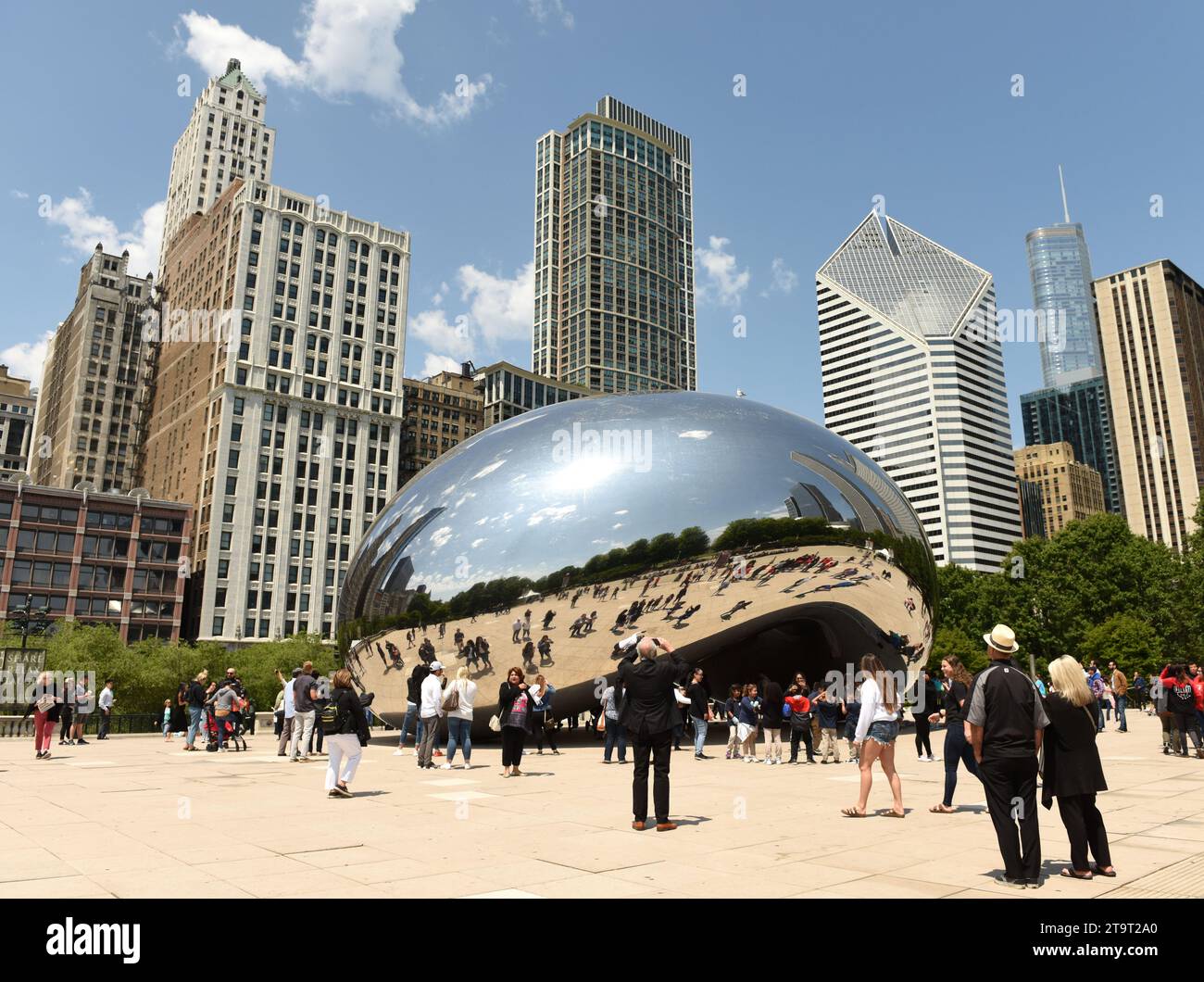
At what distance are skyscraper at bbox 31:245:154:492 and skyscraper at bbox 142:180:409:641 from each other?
55.6 ft

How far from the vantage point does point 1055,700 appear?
621 centimetres

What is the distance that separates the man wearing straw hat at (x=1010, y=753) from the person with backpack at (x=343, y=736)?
6.81 meters

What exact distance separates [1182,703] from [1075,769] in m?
11.3

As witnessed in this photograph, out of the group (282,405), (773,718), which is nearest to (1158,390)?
(282,405)

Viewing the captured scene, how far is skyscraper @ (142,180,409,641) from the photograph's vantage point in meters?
91.5

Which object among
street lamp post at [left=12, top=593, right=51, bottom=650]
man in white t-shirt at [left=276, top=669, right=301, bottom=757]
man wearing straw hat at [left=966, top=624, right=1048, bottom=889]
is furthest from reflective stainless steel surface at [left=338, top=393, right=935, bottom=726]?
street lamp post at [left=12, top=593, right=51, bottom=650]

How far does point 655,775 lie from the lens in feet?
25.3

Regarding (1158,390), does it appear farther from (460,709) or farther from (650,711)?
(650,711)

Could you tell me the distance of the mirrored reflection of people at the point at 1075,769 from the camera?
5773mm

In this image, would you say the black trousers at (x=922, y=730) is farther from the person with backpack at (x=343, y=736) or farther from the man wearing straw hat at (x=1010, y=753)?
the person with backpack at (x=343, y=736)

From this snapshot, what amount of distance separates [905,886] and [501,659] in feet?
35.3

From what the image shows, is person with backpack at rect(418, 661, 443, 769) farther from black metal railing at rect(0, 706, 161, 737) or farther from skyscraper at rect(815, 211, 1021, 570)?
skyscraper at rect(815, 211, 1021, 570)
